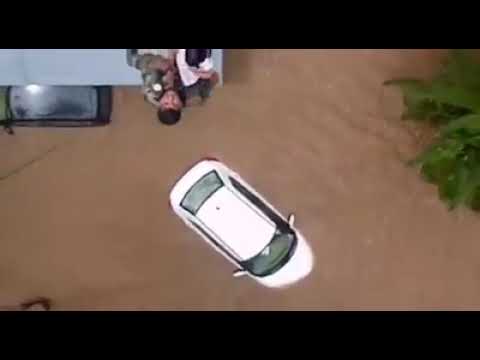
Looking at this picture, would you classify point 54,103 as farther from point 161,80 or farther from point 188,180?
point 188,180

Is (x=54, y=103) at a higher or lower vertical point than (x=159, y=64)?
lower

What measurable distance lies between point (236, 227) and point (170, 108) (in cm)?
39

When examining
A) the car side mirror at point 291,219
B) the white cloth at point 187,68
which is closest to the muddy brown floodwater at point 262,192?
the car side mirror at point 291,219

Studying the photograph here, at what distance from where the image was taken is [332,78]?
307 cm

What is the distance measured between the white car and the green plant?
0.43 meters

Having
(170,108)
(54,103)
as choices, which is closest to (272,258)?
(170,108)

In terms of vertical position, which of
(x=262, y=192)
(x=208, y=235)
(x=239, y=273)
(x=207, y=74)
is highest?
(x=207, y=74)

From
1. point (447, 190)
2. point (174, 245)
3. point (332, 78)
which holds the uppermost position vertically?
point (332, 78)

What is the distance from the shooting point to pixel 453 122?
2670 mm

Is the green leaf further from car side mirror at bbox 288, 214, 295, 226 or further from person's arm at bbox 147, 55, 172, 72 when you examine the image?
person's arm at bbox 147, 55, 172, 72

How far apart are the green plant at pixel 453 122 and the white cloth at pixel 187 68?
1.82ft

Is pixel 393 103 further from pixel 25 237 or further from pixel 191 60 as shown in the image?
pixel 25 237
